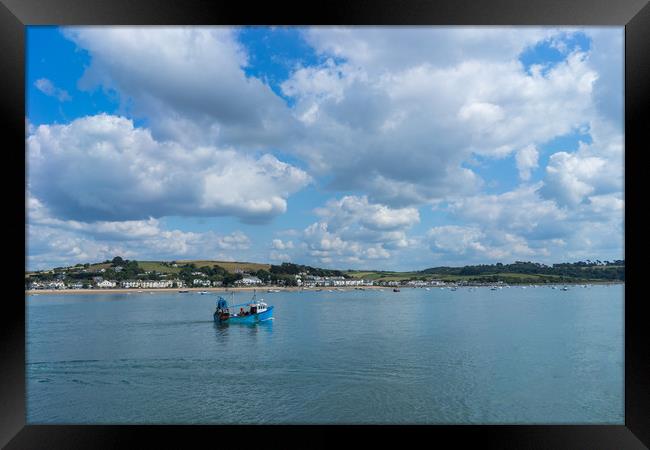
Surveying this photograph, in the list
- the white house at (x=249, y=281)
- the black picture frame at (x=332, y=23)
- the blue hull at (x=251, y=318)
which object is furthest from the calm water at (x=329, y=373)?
the white house at (x=249, y=281)

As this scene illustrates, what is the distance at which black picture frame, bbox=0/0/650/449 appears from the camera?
9.86ft

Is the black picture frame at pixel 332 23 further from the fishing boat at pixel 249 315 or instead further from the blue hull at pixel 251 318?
the blue hull at pixel 251 318

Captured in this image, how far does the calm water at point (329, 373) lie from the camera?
9.10 meters

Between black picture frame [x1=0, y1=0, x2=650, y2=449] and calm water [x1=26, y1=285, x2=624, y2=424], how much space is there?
5.34 metres

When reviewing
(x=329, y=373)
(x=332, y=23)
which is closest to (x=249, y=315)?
(x=329, y=373)

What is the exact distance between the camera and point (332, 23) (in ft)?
10.3

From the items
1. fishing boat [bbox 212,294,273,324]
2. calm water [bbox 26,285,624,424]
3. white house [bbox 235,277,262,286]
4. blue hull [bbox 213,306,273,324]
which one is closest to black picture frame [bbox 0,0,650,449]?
calm water [bbox 26,285,624,424]

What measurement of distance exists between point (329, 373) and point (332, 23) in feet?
33.9

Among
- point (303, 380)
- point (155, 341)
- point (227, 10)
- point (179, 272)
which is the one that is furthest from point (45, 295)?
point (227, 10)

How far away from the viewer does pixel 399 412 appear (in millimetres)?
8633

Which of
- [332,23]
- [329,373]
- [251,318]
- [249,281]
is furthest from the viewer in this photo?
[249,281]

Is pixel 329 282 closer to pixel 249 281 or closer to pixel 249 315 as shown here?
pixel 249 281

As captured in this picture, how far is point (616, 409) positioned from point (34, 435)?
34.1 feet

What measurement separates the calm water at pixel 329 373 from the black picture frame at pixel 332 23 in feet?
17.5
